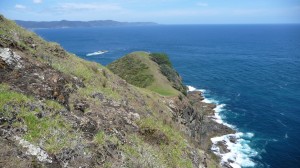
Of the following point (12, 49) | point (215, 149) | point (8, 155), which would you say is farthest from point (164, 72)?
point (8, 155)

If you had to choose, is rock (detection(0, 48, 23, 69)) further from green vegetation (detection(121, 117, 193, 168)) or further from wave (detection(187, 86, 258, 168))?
wave (detection(187, 86, 258, 168))

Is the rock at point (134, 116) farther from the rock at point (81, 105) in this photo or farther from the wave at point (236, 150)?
the wave at point (236, 150)

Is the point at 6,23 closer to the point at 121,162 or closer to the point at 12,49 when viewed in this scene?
the point at 12,49

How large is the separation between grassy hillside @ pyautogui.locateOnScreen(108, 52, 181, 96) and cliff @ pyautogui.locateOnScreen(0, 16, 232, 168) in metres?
43.1

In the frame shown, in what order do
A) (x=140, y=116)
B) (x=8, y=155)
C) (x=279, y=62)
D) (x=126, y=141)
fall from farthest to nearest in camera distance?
(x=279, y=62)
(x=140, y=116)
(x=126, y=141)
(x=8, y=155)

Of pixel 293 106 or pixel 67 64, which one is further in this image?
pixel 293 106

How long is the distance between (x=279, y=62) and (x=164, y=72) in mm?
76353

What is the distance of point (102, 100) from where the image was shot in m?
21.9

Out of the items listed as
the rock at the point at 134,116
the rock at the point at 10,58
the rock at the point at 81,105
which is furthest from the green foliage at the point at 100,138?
the rock at the point at 10,58

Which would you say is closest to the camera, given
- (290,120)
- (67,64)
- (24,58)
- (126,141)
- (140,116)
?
(126,141)

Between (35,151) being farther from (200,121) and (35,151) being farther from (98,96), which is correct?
(200,121)

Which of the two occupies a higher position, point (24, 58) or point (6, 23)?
point (6, 23)

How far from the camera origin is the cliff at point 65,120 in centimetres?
1330

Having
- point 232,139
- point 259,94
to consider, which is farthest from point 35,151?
point 259,94
